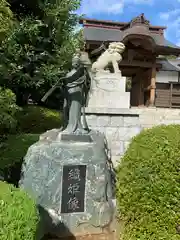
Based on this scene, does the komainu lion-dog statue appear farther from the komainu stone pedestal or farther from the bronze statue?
the komainu stone pedestal

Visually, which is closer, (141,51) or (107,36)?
(141,51)

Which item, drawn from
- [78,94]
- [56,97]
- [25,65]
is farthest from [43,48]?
[78,94]

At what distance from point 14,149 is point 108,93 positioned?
10.1ft

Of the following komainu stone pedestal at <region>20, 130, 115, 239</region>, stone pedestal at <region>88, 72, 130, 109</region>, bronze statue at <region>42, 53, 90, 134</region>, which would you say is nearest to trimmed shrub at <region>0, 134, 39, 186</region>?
komainu stone pedestal at <region>20, 130, 115, 239</region>

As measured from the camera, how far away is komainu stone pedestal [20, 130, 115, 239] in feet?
16.1

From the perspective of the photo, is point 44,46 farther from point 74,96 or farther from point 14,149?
point 74,96

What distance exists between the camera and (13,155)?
7664 mm

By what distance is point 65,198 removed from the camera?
495 centimetres

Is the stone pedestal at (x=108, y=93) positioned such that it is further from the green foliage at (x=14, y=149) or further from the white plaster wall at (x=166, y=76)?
the white plaster wall at (x=166, y=76)

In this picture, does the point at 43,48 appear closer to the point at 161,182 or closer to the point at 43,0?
the point at 43,0

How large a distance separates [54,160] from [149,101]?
10705 millimetres

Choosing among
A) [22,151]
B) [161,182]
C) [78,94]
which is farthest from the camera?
[22,151]

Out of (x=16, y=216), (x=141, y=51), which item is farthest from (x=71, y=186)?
(x=141, y=51)

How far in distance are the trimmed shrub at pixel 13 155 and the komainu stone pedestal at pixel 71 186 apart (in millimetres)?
1877
